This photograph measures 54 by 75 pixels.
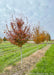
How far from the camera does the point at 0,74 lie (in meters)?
3.95

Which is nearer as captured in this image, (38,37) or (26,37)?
(26,37)

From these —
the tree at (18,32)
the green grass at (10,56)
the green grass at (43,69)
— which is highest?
the tree at (18,32)

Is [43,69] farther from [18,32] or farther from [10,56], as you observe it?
[10,56]

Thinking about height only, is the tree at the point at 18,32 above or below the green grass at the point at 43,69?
above

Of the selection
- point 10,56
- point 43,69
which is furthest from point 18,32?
point 10,56

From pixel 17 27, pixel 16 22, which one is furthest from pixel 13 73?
pixel 16 22

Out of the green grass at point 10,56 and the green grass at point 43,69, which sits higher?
the green grass at point 43,69

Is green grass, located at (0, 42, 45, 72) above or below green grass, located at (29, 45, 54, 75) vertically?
below

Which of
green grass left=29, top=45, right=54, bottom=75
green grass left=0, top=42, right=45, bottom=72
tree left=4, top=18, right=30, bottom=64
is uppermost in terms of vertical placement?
tree left=4, top=18, right=30, bottom=64

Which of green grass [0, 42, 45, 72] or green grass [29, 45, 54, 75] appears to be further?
green grass [0, 42, 45, 72]

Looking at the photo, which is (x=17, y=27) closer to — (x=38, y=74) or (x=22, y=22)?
(x=22, y=22)

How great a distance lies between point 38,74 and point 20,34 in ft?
7.69

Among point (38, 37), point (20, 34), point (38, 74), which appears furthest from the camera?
point (38, 37)

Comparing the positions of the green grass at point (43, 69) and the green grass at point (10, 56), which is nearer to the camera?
the green grass at point (43, 69)
